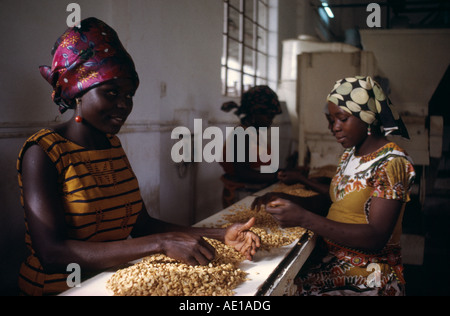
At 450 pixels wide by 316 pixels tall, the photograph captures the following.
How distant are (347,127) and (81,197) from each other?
A: 57.9 inches

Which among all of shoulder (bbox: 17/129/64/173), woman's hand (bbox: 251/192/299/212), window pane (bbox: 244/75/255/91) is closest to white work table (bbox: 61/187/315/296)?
woman's hand (bbox: 251/192/299/212)

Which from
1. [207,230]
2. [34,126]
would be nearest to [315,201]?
[207,230]

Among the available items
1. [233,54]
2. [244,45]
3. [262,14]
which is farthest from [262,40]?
[233,54]

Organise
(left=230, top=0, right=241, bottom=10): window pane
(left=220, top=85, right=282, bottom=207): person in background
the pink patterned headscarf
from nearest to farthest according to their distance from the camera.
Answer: the pink patterned headscarf, (left=220, top=85, right=282, bottom=207): person in background, (left=230, top=0, right=241, bottom=10): window pane

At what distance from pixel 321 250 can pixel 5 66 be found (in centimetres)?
202

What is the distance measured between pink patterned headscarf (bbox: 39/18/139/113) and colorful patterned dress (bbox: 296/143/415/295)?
4.53 feet

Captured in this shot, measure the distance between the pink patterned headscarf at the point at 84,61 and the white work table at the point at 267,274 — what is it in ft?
2.56

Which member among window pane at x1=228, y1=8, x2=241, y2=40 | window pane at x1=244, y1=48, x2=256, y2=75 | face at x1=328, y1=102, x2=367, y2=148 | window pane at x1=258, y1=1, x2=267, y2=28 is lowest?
face at x1=328, y1=102, x2=367, y2=148

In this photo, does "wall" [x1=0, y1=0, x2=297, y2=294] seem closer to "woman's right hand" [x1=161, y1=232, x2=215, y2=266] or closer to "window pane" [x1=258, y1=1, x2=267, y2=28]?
"woman's right hand" [x1=161, y1=232, x2=215, y2=266]

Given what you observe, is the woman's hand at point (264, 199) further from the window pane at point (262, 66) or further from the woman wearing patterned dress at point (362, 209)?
the window pane at point (262, 66)

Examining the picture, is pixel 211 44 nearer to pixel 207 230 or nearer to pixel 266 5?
pixel 266 5

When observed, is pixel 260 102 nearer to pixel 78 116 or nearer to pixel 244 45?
pixel 78 116

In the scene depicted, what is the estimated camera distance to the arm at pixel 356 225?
6.32ft

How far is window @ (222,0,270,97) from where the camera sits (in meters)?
5.69
